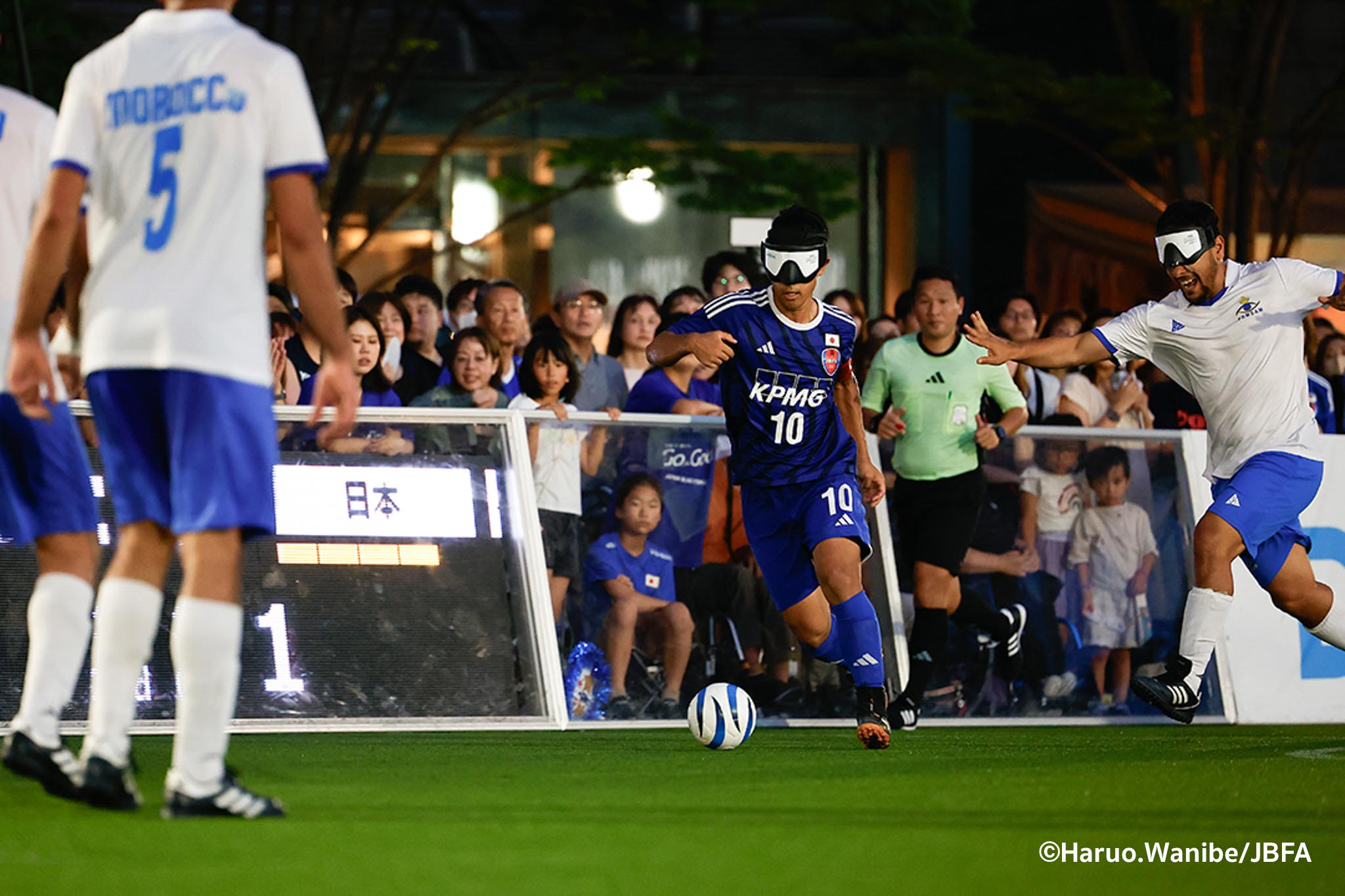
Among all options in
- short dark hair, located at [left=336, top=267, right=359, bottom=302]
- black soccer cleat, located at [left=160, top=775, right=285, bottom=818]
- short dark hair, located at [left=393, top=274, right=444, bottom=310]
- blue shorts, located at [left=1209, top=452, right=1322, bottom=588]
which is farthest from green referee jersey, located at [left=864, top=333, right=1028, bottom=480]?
black soccer cleat, located at [left=160, top=775, right=285, bottom=818]

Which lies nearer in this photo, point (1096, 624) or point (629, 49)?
point (1096, 624)

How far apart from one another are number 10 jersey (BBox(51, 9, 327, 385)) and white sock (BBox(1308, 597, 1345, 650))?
5280 mm

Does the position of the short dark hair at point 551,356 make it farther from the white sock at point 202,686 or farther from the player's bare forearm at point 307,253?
the white sock at point 202,686

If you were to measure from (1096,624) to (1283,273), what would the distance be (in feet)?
8.20

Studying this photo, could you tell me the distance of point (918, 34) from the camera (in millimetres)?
17812

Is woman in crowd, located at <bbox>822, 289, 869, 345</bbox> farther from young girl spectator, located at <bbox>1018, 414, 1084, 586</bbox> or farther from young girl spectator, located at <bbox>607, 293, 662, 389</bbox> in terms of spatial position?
young girl spectator, located at <bbox>1018, 414, 1084, 586</bbox>

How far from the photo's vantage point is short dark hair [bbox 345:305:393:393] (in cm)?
963

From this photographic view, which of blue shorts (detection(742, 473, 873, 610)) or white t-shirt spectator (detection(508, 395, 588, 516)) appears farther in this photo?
white t-shirt spectator (detection(508, 395, 588, 516))

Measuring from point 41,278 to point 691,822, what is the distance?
2.40 metres

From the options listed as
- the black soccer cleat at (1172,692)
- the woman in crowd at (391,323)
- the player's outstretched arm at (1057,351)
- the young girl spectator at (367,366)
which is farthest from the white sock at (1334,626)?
the woman in crowd at (391,323)

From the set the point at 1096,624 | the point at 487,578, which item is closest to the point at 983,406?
the point at 1096,624

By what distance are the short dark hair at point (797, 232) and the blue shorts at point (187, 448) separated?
11.4 ft

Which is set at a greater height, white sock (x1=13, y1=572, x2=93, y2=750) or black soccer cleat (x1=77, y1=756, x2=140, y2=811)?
white sock (x1=13, y1=572, x2=93, y2=750)

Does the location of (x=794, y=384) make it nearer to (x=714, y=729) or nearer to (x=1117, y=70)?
(x=714, y=729)
